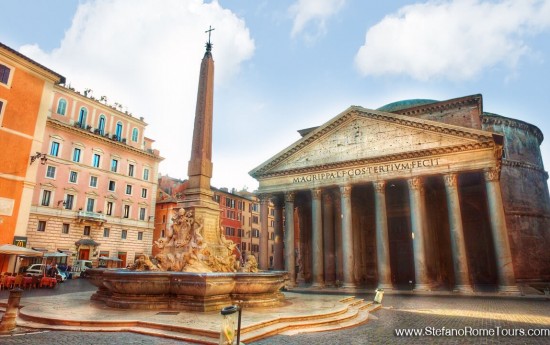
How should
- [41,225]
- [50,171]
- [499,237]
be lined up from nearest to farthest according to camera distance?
[499,237], [41,225], [50,171]

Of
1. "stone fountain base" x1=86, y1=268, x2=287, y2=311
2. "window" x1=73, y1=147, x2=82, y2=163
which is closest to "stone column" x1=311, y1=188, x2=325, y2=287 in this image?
"stone fountain base" x1=86, y1=268, x2=287, y2=311

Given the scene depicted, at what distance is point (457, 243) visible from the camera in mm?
18719

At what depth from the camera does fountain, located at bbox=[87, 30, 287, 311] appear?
8047mm

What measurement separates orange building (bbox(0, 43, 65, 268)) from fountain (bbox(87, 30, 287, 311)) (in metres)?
12.4

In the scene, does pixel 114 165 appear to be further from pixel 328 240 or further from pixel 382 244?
pixel 382 244

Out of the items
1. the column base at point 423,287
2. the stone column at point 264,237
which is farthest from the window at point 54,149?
the column base at point 423,287

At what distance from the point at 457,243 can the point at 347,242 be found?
614 centimetres


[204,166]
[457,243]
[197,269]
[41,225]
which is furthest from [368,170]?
[41,225]

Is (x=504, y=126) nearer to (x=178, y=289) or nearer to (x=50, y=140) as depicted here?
(x=178, y=289)

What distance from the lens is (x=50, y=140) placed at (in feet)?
89.4

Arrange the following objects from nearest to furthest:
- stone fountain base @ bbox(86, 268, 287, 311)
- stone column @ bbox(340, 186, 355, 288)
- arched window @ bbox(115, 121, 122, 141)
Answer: stone fountain base @ bbox(86, 268, 287, 311)
stone column @ bbox(340, 186, 355, 288)
arched window @ bbox(115, 121, 122, 141)

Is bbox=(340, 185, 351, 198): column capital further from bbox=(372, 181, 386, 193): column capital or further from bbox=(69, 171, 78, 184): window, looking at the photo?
bbox=(69, 171, 78, 184): window

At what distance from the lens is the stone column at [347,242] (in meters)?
20.8

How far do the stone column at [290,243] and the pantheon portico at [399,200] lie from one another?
0.23ft
